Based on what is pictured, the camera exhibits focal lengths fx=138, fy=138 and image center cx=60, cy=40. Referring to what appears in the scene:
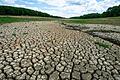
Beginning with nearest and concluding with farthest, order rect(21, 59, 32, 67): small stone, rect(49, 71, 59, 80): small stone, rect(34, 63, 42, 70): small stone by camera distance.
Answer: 1. rect(49, 71, 59, 80): small stone
2. rect(34, 63, 42, 70): small stone
3. rect(21, 59, 32, 67): small stone

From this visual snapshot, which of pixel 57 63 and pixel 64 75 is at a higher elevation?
pixel 57 63

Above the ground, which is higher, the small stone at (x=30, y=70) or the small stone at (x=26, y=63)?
the small stone at (x=26, y=63)

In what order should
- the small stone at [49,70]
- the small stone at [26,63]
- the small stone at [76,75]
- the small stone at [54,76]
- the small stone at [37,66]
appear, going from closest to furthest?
the small stone at [54,76], the small stone at [76,75], the small stone at [49,70], the small stone at [37,66], the small stone at [26,63]

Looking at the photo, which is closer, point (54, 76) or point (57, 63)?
point (54, 76)

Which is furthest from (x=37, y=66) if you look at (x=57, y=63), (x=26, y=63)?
(x=57, y=63)

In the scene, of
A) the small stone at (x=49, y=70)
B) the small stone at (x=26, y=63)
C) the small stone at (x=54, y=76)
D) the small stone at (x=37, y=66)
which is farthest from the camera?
the small stone at (x=26, y=63)

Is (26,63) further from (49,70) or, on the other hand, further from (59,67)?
(59,67)

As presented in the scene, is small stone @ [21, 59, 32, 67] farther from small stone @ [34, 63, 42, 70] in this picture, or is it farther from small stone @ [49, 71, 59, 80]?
small stone @ [49, 71, 59, 80]

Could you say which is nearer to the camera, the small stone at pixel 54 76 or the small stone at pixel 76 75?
the small stone at pixel 54 76

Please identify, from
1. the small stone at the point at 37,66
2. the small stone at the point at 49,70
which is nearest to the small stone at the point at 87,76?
the small stone at the point at 49,70

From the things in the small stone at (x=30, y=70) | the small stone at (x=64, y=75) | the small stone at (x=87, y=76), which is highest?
the small stone at (x=30, y=70)

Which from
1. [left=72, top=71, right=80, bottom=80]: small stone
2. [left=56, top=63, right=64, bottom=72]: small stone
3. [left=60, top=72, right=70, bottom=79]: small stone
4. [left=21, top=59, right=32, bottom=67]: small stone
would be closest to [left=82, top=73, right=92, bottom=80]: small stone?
[left=72, top=71, right=80, bottom=80]: small stone

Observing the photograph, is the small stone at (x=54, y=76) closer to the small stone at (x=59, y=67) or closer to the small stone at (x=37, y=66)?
the small stone at (x=59, y=67)

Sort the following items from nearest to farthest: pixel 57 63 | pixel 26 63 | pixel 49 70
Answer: pixel 49 70
pixel 26 63
pixel 57 63
